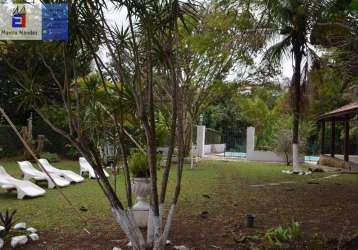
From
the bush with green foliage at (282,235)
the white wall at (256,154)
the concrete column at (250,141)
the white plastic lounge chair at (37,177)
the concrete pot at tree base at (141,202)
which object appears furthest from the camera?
the concrete column at (250,141)

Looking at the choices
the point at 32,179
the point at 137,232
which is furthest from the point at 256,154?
the point at 137,232

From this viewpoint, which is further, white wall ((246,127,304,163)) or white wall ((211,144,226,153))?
white wall ((211,144,226,153))

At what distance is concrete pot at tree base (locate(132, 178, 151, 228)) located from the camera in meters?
6.57

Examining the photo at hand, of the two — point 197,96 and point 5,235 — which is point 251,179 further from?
point 5,235

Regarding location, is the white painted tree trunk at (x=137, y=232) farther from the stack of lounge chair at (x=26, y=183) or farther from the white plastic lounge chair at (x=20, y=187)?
the white plastic lounge chair at (x=20, y=187)

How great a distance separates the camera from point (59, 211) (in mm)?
8141

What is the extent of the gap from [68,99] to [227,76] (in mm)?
15560

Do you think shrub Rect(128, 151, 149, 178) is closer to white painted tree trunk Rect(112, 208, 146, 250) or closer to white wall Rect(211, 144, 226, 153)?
white painted tree trunk Rect(112, 208, 146, 250)

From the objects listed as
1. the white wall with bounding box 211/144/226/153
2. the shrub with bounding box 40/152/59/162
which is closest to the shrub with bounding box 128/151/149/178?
the shrub with bounding box 40/152/59/162

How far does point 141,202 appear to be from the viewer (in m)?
6.69

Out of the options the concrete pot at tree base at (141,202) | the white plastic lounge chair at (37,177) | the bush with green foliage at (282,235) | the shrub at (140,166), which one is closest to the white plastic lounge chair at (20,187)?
the white plastic lounge chair at (37,177)

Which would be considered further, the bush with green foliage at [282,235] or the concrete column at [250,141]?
the concrete column at [250,141]

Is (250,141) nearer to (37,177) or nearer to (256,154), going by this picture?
(256,154)

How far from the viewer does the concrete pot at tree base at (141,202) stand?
6566mm
